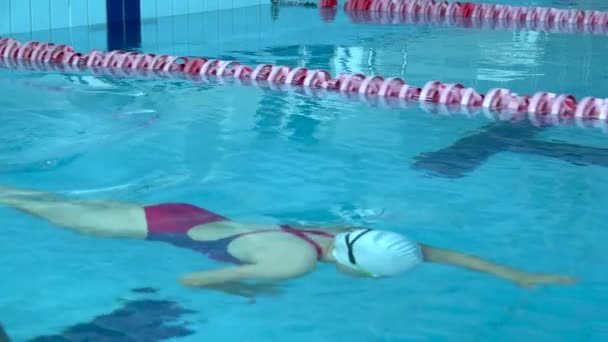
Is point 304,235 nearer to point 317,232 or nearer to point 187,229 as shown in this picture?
point 317,232

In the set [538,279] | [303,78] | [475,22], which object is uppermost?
[475,22]

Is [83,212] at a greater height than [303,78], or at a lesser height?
lesser

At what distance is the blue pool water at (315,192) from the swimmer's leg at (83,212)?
9cm

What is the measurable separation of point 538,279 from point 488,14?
1064cm

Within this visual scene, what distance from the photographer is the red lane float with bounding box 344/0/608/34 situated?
42.2 feet

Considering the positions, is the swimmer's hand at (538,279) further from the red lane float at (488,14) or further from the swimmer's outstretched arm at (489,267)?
the red lane float at (488,14)

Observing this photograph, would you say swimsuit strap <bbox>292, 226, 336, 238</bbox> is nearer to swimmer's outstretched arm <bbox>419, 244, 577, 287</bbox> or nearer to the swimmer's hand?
swimmer's outstretched arm <bbox>419, 244, 577, 287</bbox>

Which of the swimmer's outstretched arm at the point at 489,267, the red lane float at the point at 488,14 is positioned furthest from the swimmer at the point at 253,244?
the red lane float at the point at 488,14

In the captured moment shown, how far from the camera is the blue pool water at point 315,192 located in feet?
10.0

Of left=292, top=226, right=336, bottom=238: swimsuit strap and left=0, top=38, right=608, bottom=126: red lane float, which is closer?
left=292, top=226, right=336, bottom=238: swimsuit strap

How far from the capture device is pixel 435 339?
289 centimetres

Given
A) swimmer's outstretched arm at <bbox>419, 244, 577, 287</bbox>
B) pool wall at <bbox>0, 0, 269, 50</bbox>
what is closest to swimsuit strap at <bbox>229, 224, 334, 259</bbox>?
swimmer's outstretched arm at <bbox>419, 244, 577, 287</bbox>

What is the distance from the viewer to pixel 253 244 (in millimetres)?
3686

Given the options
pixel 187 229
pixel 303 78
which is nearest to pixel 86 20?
pixel 303 78
